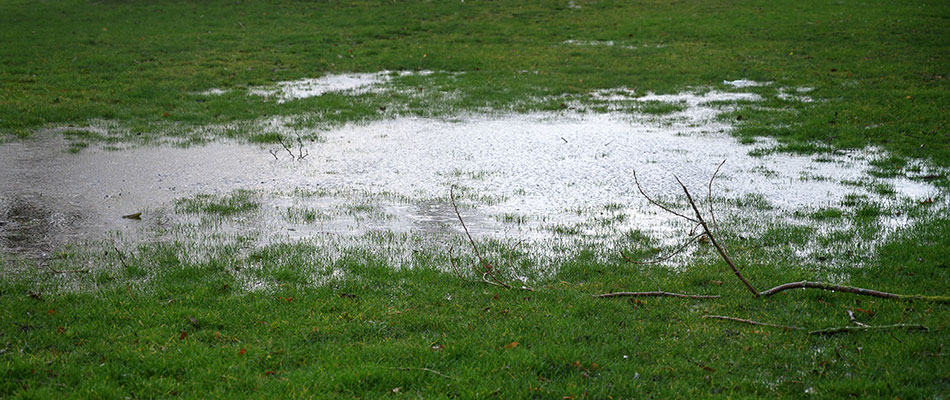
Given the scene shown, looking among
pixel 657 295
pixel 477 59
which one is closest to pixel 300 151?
pixel 657 295

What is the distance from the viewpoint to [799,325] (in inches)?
215

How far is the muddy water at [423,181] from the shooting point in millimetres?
Result: 8227

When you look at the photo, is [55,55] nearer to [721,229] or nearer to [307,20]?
[307,20]

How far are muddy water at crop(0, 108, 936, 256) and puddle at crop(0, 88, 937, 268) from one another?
0.03 meters

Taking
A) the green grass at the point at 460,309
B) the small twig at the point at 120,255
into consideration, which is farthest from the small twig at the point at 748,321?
the small twig at the point at 120,255

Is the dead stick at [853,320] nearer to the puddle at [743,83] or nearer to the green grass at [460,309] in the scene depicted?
the green grass at [460,309]

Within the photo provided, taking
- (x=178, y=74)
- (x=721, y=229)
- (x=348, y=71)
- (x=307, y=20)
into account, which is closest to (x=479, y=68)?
(x=348, y=71)

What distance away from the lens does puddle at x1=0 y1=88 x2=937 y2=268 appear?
8078mm

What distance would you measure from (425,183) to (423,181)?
0.35ft

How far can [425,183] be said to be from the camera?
10078 mm

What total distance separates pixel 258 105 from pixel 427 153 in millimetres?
5574

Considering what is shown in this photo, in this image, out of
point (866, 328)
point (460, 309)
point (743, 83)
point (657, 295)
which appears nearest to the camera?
point (866, 328)

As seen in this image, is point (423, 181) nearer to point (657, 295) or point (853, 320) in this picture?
point (657, 295)

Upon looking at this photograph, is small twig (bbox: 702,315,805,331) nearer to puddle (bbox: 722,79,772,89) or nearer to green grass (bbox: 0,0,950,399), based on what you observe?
green grass (bbox: 0,0,950,399)
